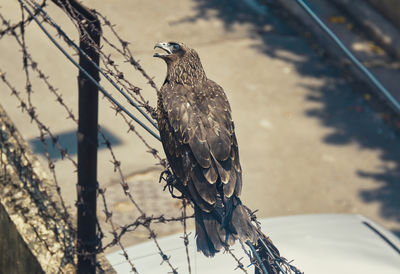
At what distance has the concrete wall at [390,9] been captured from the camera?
9.49 m

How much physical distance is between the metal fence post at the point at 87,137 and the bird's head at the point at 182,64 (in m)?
0.77

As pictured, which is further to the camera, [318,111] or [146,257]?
[318,111]

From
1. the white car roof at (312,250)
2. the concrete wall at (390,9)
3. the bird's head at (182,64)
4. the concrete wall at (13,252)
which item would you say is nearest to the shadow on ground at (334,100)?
the concrete wall at (390,9)

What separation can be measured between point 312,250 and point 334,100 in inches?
186

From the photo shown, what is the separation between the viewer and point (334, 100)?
8.30 meters

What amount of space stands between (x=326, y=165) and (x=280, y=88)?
4.96ft

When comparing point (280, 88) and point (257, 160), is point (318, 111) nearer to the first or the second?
point (280, 88)

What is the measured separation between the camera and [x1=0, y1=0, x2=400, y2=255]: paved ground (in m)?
6.70

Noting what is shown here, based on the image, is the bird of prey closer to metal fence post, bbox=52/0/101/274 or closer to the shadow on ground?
metal fence post, bbox=52/0/101/274

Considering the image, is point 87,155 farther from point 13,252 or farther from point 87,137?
point 13,252

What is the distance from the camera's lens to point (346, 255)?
3818 mm

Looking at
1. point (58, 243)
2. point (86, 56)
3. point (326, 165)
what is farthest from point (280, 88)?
point (86, 56)

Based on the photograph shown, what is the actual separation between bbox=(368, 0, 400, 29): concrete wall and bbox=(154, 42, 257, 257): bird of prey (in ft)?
22.2

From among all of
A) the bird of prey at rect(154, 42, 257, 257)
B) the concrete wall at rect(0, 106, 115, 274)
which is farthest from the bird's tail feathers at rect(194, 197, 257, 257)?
the concrete wall at rect(0, 106, 115, 274)
